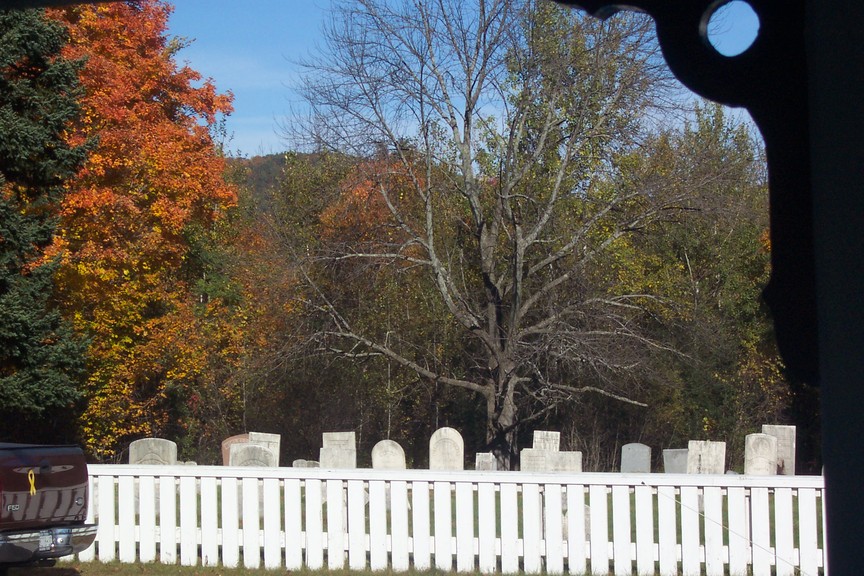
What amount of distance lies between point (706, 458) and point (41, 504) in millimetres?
9019

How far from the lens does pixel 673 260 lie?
81.1 feet

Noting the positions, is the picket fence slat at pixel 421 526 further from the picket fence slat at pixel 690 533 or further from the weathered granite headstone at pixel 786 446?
the weathered granite headstone at pixel 786 446

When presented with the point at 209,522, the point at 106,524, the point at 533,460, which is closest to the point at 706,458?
the point at 533,460

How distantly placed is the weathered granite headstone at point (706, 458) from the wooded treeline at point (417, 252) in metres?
4.30

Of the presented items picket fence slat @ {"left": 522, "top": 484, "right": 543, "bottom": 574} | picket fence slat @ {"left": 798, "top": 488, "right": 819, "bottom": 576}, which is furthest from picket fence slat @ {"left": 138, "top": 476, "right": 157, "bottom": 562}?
picket fence slat @ {"left": 798, "top": 488, "right": 819, "bottom": 576}

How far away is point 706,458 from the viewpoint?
12.9 meters

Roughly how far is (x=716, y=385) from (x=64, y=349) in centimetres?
1647

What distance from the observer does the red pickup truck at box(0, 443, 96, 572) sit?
24.9ft

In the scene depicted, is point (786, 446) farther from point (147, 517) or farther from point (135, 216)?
point (135, 216)

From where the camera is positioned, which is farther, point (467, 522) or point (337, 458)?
point (337, 458)

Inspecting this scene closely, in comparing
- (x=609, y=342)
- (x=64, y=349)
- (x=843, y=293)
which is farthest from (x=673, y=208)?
(x=843, y=293)

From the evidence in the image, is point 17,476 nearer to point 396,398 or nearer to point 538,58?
point 538,58

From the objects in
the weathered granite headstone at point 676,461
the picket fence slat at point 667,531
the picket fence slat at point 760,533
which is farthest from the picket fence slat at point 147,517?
the weathered granite headstone at point 676,461

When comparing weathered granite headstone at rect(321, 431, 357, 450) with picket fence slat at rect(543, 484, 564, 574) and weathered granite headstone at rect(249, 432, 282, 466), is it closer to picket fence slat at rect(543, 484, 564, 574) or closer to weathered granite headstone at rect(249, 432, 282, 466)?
weathered granite headstone at rect(249, 432, 282, 466)
